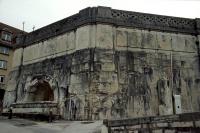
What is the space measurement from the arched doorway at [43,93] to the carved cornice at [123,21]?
2.57m

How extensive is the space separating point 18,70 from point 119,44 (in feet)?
20.8

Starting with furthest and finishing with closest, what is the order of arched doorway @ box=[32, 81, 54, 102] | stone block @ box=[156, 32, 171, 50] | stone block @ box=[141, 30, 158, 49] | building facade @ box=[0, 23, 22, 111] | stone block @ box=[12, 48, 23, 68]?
building facade @ box=[0, 23, 22, 111] < stone block @ box=[12, 48, 23, 68] < arched doorway @ box=[32, 81, 54, 102] < stone block @ box=[156, 32, 171, 50] < stone block @ box=[141, 30, 158, 49]

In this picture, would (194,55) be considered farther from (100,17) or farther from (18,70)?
(18,70)

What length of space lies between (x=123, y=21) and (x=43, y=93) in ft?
18.9

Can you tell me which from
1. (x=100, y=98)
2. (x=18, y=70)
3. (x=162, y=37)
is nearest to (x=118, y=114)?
(x=100, y=98)

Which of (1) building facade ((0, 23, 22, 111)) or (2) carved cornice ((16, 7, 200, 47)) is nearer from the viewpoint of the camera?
(2) carved cornice ((16, 7, 200, 47))

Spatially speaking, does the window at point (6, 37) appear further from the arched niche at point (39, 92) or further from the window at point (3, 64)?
the arched niche at point (39, 92)

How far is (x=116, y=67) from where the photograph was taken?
32.4 ft

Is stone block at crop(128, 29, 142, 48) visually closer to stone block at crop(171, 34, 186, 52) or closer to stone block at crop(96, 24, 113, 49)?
stone block at crop(96, 24, 113, 49)

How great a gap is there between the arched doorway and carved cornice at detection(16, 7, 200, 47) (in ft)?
8.44

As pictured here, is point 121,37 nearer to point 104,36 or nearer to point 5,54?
point 104,36

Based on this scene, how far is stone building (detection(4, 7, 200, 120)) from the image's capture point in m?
9.51

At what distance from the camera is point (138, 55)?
34.1ft

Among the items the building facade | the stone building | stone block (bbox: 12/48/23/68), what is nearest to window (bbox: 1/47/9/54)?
the building facade
